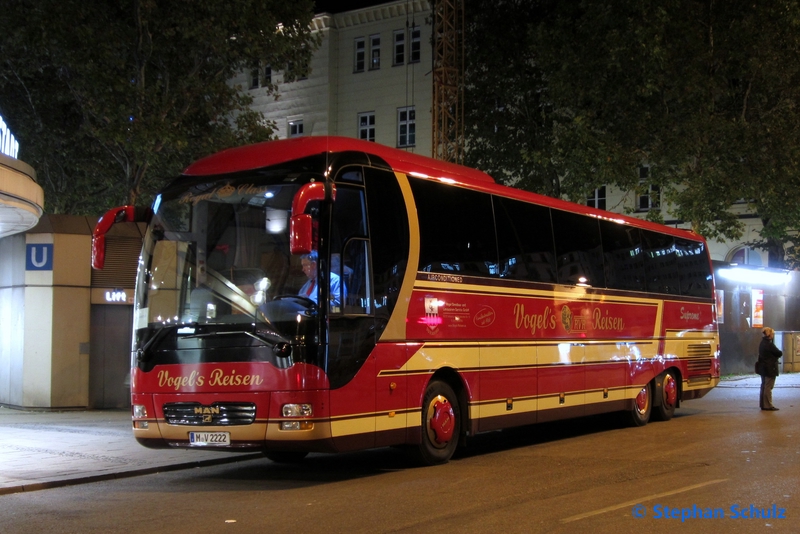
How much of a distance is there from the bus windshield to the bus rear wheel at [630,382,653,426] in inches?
349

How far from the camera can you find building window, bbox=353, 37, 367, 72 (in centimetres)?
4822

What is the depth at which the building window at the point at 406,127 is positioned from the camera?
46219 mm

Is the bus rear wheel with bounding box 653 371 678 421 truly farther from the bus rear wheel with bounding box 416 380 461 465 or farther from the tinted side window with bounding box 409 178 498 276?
the bus rear wheel with bounding box 416 380 461 465

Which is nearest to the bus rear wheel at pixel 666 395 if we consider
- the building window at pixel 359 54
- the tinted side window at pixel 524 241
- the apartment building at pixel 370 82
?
the tinted side window at pixel 524 241

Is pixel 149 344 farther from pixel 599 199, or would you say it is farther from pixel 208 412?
pixel 599 199

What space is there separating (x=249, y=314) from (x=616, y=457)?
17.7ft

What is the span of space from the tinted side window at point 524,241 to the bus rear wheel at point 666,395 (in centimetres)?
477

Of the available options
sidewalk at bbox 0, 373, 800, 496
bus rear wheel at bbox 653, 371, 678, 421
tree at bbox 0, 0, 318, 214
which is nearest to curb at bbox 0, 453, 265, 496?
sidewalk at bbox 0, 373, 800, 496

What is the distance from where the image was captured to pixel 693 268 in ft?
65.3

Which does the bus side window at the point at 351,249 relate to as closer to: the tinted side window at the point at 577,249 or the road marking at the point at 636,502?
the road marking at the point at 636,502

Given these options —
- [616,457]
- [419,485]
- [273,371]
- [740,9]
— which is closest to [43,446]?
[273,371]

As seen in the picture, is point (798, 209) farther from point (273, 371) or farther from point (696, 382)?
point (273, 371)

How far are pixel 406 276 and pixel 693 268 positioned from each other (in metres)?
10.3

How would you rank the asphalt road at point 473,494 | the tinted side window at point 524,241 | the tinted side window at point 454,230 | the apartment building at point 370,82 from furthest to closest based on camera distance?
1. the apartment building at point 370,82
2. the tinted side window at point 524,241
3. the tinted side window at point 454,230
4. the asphalt road at point 473,494
